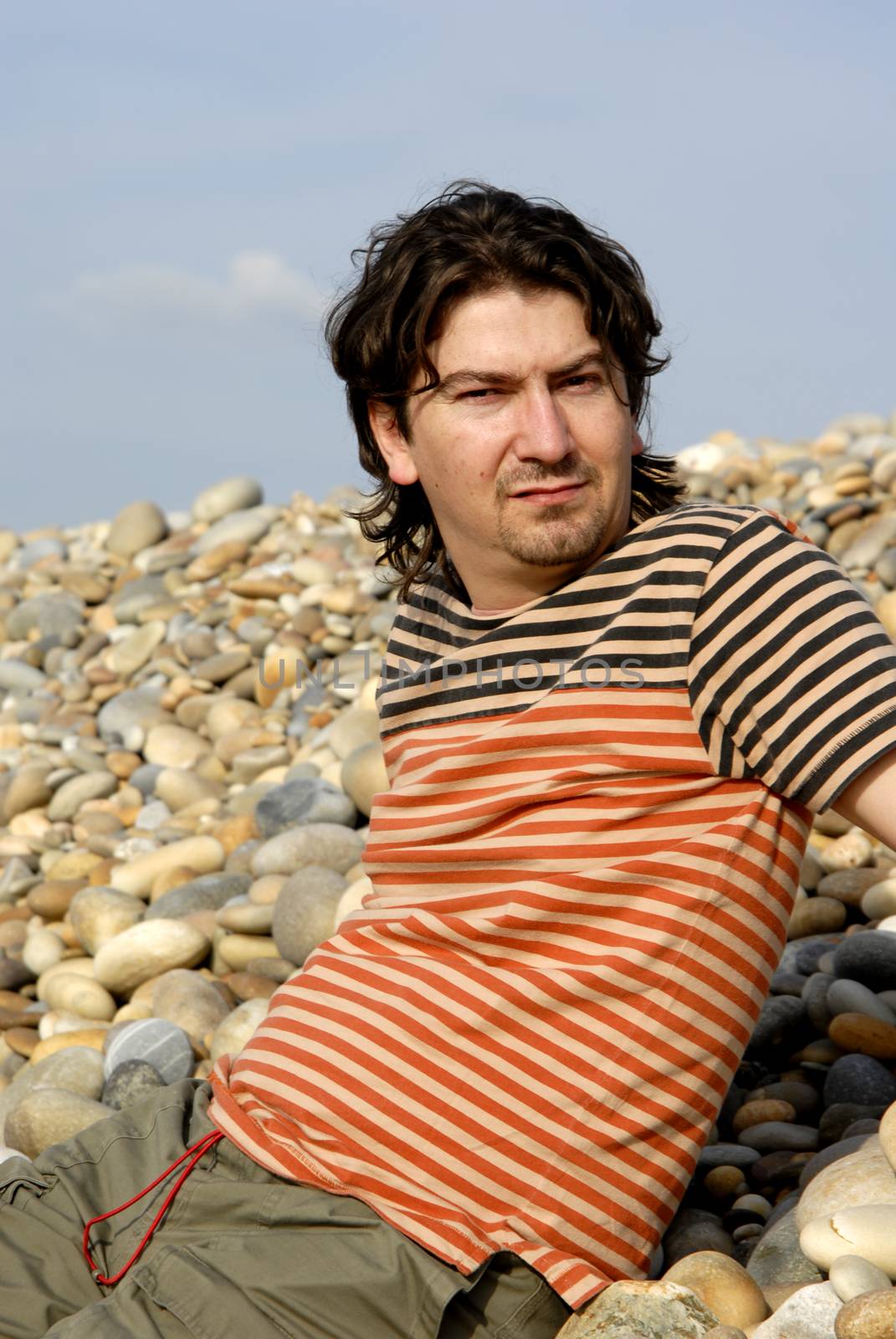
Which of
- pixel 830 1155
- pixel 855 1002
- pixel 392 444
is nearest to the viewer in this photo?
pixel 830 1155

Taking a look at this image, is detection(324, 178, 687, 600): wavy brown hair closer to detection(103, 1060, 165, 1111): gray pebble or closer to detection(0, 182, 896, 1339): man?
detection(0, 182, 896, 1339): man

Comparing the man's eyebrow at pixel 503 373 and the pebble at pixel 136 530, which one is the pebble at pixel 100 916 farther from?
the pebble at pixel 136 530

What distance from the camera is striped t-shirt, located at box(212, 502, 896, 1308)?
2.19m

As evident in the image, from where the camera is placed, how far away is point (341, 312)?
10.1 ft

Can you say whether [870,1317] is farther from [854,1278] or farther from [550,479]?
[550,479]

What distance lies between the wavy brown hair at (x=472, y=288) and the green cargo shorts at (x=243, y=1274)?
117cm

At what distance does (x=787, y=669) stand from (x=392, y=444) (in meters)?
1.00

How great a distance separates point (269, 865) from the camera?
16.2 feet

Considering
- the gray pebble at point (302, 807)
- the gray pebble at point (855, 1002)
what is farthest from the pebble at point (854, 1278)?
the gray pebble at point (302, 807)

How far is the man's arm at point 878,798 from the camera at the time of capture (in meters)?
2.03

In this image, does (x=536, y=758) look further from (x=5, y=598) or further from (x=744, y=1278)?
(x=5, y=598)

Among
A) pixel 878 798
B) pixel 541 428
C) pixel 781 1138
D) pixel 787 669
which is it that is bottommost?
pixel 781 1138

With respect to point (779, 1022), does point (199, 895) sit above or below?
above

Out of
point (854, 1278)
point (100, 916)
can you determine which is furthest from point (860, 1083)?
point (100, 916)
